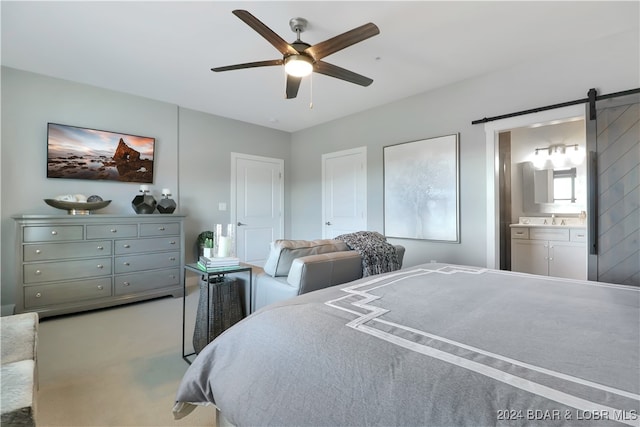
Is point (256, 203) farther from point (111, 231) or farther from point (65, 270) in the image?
point (65, 270)

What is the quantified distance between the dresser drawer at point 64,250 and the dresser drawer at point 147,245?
0.12m

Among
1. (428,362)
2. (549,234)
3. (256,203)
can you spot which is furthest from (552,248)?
(256,203)

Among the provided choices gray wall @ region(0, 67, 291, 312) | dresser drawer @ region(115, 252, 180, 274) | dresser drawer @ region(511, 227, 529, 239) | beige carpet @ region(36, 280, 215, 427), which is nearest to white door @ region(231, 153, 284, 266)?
gray wall @ region(0, 67, 291, 312)

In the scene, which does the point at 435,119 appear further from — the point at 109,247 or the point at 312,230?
the point at 109,247

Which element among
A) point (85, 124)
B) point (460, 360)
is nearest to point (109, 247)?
point (85, 124)

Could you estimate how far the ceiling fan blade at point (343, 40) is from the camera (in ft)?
6.51

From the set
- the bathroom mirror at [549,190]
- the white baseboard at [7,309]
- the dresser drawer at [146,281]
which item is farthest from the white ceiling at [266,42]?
the white baseboard at [7,309]

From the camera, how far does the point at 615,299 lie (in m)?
1.29

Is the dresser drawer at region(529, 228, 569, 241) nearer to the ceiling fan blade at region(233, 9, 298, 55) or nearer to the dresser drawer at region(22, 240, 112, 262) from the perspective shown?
the ceiling fan blade at region(233, 9, 298, 55)

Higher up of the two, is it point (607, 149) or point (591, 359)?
point (607, 149)

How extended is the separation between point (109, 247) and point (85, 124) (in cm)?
157

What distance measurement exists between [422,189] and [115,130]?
4.07 meters

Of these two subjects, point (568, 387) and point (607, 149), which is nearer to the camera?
point (568, 387)

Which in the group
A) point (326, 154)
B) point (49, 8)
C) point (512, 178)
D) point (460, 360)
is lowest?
point (460, 360)
